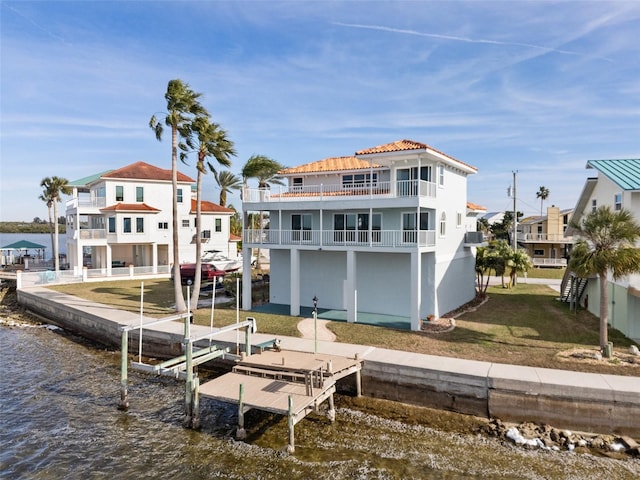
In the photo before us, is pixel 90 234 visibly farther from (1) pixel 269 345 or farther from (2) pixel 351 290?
(1) pixel 269 345

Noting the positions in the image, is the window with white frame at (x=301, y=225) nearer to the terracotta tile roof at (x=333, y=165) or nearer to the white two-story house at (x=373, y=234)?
the white two-story house at (x=373, y=234)

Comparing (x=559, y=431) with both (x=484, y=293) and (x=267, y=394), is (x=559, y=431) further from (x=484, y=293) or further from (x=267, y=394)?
(x=484, y=293)

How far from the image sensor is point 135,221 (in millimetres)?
39625

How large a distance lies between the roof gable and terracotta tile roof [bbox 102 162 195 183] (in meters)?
35.2

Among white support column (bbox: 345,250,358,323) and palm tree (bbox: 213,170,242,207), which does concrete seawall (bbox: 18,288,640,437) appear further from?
palm tree (bbox: 213,170,242,207)

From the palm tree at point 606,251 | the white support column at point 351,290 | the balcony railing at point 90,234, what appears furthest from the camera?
the balcony railing at point 90,234

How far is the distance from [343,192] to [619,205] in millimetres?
13403

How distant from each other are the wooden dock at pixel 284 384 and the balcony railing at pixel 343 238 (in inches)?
289

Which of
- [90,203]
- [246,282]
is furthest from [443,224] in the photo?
[90,203]

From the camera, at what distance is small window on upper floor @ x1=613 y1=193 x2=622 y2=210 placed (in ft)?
66.9

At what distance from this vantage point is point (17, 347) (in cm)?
2198

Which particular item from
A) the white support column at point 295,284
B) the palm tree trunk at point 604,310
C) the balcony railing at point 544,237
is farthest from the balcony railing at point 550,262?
the white support column at point 295,284

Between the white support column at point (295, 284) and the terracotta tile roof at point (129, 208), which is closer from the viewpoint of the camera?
the white support column at point (295, 284)

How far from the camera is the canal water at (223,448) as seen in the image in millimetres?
10773
